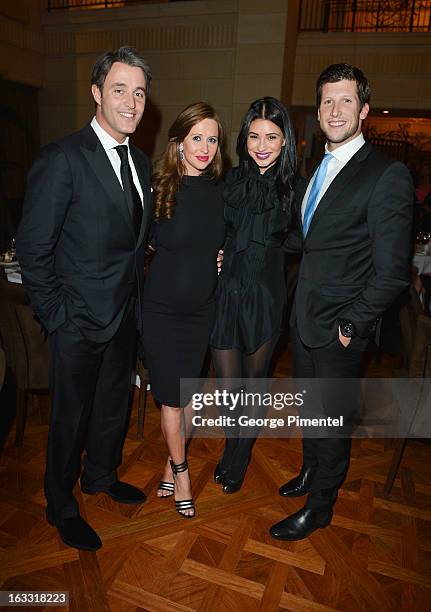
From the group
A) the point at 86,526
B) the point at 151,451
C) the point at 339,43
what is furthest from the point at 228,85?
the point at 86,526

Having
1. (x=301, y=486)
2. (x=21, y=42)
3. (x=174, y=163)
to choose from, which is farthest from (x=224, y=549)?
(x=21, y=42)

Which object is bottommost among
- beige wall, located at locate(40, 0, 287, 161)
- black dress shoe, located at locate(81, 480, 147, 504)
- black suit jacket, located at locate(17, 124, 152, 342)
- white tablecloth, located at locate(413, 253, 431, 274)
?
black dress shoe, located at locate(81, 480, 147, 504)

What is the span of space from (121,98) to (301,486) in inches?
75.9

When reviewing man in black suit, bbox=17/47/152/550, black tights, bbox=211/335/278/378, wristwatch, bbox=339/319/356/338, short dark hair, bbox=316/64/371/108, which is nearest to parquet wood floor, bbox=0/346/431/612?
man in black suit, bbox=17/47/152/550

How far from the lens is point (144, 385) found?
2633mm

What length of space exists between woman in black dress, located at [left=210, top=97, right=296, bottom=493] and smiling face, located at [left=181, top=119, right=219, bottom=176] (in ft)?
0.52

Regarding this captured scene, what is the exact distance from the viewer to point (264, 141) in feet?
6.40

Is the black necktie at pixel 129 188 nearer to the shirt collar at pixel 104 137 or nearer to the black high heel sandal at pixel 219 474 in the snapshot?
the shirt collar at pixel 104 137

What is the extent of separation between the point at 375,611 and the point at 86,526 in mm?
1181

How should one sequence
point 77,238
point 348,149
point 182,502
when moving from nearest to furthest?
point 77,238 → point 348,149 → point 182,502

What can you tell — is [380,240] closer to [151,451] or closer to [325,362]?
[325,362]

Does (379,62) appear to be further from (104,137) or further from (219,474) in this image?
(219,474)

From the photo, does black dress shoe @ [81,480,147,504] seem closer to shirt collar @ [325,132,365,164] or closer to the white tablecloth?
shirt collar @ [325,132,365,164]

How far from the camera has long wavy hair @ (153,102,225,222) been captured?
1.89 m
